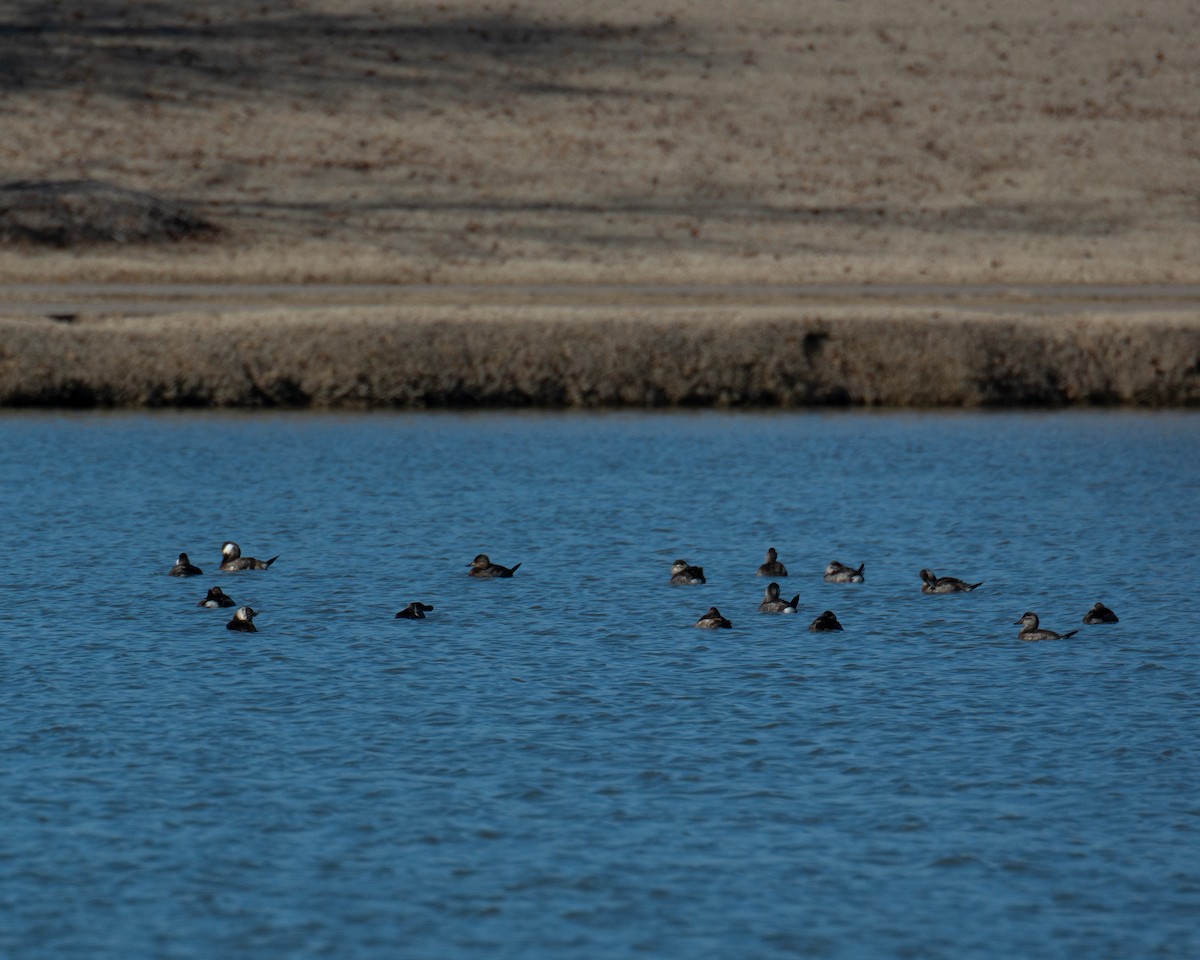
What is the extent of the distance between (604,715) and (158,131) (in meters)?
58.7

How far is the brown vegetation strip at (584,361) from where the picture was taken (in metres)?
35.5

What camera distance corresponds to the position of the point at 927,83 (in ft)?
255

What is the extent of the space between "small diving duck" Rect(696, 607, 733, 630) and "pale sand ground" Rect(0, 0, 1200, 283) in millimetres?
33919

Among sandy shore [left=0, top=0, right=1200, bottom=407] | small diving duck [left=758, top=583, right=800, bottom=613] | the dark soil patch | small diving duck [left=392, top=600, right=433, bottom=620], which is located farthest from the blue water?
the dark soil patch

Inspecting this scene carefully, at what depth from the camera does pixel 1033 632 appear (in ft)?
62.1

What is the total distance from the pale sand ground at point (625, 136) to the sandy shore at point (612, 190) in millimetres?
196

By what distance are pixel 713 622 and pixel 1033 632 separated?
3.37m

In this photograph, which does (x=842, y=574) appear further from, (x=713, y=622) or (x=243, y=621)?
(x=243, y=621)

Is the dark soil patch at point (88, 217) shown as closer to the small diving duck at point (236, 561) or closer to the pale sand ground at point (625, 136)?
the pale sand ground at point (625, 136)

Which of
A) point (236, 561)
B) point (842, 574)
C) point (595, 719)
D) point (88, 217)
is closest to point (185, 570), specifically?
point (236, 561)

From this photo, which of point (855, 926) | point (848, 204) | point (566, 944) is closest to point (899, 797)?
point (855, 926)

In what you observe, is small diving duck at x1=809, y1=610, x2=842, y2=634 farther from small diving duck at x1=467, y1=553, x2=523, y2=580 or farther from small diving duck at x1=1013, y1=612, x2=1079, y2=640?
small diving duck at x1=467, y1=553, x2=523, y2=580

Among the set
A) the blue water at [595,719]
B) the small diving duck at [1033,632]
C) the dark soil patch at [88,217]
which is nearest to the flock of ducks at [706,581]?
the small diving duck at [1033,632]

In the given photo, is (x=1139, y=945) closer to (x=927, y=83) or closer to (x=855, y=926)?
(x=855, y=926)
